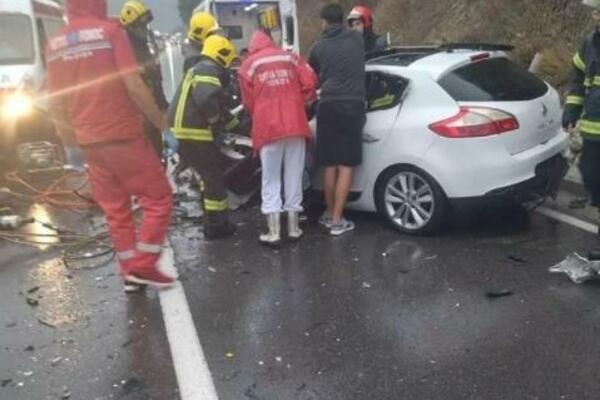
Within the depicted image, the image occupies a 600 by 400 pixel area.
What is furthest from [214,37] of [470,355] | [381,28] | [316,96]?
[381,28]

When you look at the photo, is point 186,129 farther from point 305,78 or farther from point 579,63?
point 579,63

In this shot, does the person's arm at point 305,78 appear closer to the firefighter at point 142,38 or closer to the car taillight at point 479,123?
the car taillight at point 479,123

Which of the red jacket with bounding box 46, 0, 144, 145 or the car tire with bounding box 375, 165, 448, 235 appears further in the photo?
the car tire with bounding box 375, 165, 448, 235

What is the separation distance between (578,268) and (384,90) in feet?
7.39

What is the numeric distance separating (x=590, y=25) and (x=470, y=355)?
9140mm

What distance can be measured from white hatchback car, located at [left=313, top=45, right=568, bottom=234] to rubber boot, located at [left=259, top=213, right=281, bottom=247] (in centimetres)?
80

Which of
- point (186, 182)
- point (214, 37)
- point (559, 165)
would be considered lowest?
point (186, 182)

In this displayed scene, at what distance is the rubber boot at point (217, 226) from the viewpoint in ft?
20.7

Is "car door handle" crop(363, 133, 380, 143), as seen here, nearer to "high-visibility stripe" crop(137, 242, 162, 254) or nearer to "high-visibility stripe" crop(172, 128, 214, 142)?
"high-visibility stripe" crop(172, 128, 214, 142)

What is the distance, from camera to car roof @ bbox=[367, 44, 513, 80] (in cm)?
578

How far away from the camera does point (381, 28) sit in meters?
20.9

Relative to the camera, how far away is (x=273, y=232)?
6008 mm

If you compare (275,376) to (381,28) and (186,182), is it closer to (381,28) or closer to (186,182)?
(186,182)

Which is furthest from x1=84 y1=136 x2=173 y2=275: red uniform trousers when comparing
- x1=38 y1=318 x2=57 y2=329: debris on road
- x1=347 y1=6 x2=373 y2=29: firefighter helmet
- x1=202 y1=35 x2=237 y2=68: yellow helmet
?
x1=347 y1=6 x2=373 y2=29: firefighter helmet
